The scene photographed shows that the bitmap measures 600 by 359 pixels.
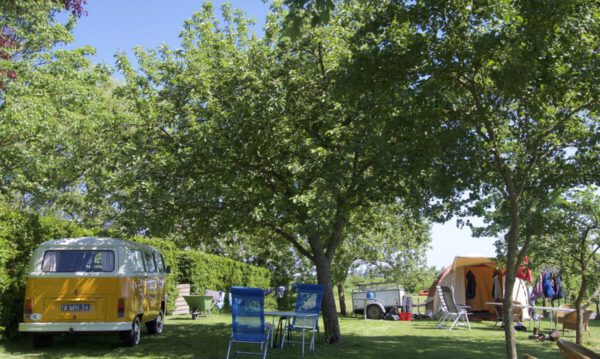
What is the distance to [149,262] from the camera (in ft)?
39.9

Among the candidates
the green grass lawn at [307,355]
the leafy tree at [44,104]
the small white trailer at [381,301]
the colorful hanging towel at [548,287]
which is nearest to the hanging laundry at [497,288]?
the colorful hanging towel at [548,287]

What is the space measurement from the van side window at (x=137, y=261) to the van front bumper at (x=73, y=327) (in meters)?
1.15

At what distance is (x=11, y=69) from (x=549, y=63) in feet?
42.2

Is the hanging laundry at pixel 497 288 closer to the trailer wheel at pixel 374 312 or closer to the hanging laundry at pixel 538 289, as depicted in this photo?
the hanging laundry at pixel 538 289

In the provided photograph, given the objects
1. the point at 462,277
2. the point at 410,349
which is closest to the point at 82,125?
the point at 410,349

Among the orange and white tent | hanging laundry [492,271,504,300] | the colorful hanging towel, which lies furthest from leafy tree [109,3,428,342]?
the orange and white tent

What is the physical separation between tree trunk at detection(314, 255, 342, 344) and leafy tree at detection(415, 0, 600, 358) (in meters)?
4.49

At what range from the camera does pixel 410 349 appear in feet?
38.8

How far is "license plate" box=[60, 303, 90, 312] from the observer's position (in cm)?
977

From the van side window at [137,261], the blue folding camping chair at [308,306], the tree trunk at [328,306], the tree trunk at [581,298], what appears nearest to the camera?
the van side window at [137,261]

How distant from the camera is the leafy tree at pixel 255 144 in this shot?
1094cm

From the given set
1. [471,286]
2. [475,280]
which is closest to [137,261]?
[471,286]

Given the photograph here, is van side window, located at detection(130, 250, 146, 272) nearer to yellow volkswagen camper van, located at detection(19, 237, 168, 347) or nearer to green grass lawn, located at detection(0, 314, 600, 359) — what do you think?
yellow volkswagen camper van, located at detection(19, 237, 168, 347)

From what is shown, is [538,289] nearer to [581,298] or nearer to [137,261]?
[581,298]
